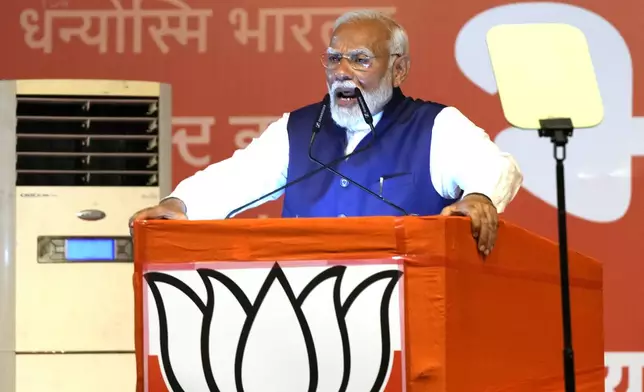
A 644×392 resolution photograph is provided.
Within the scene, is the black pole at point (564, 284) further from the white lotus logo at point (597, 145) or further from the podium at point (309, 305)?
the white lotus logo at point (597, 145)

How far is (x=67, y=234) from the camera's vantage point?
3.28 meters

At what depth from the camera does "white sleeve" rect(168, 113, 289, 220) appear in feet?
7.86

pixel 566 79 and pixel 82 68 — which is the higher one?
pixel 82 68

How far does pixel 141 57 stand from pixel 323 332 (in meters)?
2.23

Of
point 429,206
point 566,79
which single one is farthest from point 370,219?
point 429,206

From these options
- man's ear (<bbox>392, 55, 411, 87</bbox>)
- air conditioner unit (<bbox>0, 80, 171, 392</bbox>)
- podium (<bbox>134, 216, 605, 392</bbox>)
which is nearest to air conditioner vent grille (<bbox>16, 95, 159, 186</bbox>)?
air conditioner unit (<bbox>0, 80, 171, 392</bbox>)

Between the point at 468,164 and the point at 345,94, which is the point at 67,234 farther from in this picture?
the point at 468,164

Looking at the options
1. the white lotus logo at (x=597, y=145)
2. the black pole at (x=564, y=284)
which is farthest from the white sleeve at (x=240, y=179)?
the white lotus logo at (x=597, y=145)

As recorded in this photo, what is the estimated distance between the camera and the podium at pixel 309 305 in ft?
5.64

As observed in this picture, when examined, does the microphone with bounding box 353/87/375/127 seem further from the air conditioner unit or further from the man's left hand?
the air conditioner unit

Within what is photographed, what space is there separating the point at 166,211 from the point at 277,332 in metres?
0.48

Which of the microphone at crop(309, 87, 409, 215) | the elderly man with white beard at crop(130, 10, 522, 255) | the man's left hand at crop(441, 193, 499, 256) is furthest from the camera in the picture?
the elderly man with white beard at crop(130, 10, 522, 255)

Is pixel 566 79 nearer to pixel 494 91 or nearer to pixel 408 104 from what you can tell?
pixel 408 104

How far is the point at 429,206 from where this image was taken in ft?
7.99
